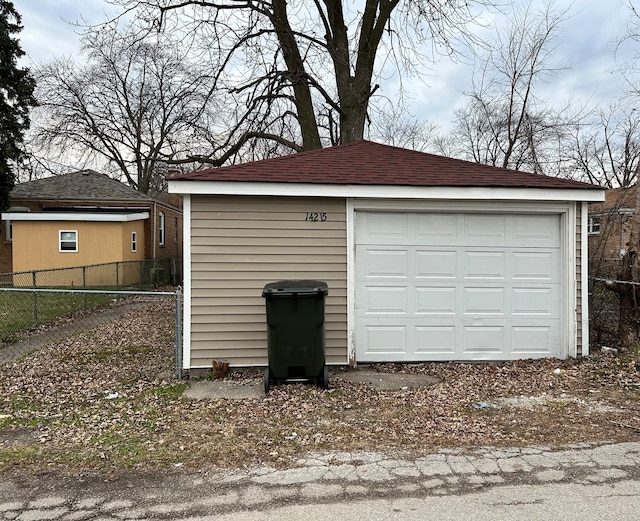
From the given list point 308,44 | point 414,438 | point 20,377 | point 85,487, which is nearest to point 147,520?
point 85,487

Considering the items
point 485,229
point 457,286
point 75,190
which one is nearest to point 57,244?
point 75,190

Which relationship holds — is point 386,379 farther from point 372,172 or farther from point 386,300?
point 372,172

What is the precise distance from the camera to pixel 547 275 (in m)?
6.79

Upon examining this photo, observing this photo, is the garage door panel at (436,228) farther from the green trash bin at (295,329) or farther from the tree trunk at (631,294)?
the tree trunk at (631,294)

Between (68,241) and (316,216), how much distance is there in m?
14.7

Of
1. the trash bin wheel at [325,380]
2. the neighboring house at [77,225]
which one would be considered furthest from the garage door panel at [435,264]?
the neighboring house at [77,225]

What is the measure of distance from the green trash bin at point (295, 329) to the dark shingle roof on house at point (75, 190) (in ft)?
56.2

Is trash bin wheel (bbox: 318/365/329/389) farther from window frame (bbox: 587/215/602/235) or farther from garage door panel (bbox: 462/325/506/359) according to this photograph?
window frame (bbox: 587/215/602/235)

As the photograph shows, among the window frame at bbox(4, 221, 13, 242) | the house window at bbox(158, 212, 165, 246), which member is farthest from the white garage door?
the window frame at bbox(4, 221, 13, 242)

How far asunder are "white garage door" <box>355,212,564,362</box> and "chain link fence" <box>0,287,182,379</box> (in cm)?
266

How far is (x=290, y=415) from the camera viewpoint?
188 inches

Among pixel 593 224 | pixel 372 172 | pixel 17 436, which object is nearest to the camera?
pixel 17 436

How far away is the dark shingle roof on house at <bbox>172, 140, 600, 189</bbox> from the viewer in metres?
6.29

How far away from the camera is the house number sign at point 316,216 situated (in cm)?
646
